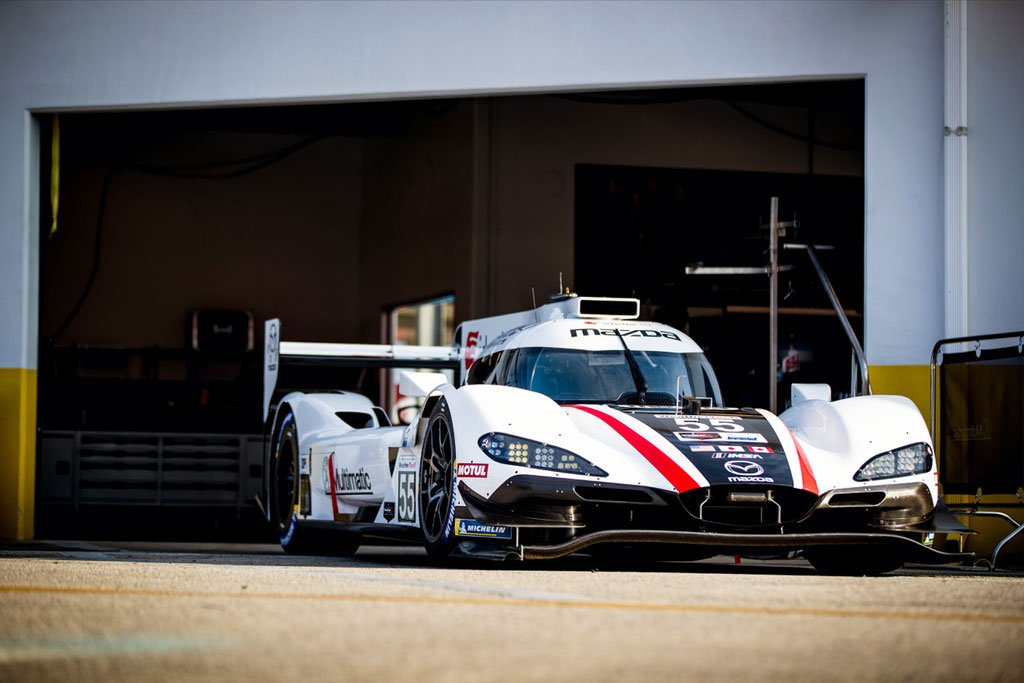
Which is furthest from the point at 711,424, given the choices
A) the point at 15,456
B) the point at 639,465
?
the point at 15,456

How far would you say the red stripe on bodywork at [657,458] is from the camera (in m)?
5.89

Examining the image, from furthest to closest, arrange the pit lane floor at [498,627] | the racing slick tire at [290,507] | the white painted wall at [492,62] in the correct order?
the white painted wall at [492,62], the racing slick tire at [290,507], the pit lane floor at [498,627]

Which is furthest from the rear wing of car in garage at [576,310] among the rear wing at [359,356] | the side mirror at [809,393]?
the side mirror at [809,393]

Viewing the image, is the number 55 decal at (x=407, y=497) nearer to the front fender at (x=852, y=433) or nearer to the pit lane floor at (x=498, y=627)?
the pit lane floor at (x=498, y=627)

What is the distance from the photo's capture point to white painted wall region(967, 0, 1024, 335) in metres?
9.39

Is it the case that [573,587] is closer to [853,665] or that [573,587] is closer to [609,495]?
[609,495]

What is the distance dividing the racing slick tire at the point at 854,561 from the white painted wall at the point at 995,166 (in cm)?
335

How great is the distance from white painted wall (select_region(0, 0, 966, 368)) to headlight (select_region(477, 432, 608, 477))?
4314mm

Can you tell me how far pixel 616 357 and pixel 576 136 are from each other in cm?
963

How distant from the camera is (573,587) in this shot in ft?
16.1

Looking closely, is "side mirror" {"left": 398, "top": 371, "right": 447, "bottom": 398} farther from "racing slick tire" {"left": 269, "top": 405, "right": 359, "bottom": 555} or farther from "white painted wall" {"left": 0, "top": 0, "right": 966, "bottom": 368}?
"white painted wall" {"left": 0, "top": 0, "right": 966, "bottom": 368}

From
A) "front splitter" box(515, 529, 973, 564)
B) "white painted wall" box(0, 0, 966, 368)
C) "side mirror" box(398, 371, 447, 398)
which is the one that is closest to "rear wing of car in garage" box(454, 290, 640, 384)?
"side mirror" box(398, 371, 447, 398)

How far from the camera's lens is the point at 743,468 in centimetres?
602

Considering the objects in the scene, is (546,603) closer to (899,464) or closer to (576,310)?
(899,464)
